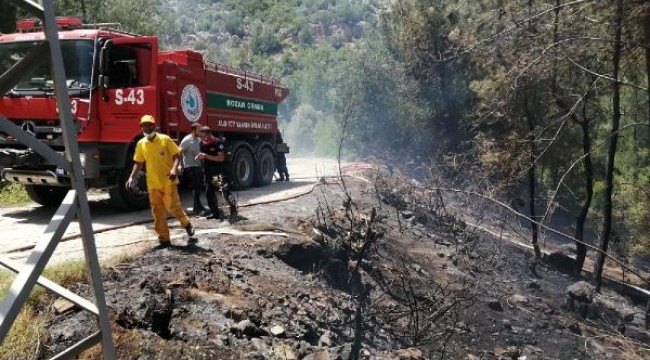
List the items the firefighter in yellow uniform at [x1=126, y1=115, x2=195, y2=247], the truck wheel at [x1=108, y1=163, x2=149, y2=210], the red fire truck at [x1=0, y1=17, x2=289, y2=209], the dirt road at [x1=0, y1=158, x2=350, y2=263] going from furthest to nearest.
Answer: the truck wheel at [x1=108, y1=163, x2=149, y2=210]
the red fire truck at [x1=0, y1=17, x2=289, y2=209]
the dirt road at [x1=0, y1=158, x2=350, y2=263]
the firefighter in yellow uniform at [x1=126, y1=115, x2=195, y2=247]

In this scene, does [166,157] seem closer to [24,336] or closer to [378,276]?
[24,336]

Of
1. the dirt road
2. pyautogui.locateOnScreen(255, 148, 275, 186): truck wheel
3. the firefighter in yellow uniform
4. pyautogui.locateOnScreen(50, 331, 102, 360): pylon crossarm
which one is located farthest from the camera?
pyautogui.locateOnScreen(255, 148, 275, 186): truck wheel

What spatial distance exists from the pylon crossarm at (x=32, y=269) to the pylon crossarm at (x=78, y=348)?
0.33 meters

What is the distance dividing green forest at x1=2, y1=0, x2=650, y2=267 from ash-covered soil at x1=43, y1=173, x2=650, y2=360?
1.87 metres

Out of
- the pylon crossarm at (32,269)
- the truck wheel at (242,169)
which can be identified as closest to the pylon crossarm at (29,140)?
the pylon crossarm at (32,269)

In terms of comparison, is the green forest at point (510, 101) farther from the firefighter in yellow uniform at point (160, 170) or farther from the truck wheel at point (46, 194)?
the truck wheel at point (46, 194)

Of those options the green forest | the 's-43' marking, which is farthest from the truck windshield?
the green forest

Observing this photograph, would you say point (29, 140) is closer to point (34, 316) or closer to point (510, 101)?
point (34, 316)

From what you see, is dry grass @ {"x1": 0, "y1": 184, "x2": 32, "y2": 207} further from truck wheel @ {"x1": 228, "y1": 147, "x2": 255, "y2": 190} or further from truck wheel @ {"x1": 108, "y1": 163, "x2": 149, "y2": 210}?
truck wheel @ {"x1": 228, "y1": 147, "x2": 255, "y2": 190}

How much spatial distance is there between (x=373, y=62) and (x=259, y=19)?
335 ft

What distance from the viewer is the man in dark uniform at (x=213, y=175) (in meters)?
8.12

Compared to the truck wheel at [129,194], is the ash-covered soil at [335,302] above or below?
below

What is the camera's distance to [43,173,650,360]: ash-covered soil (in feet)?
15.0

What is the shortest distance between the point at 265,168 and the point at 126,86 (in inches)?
202
